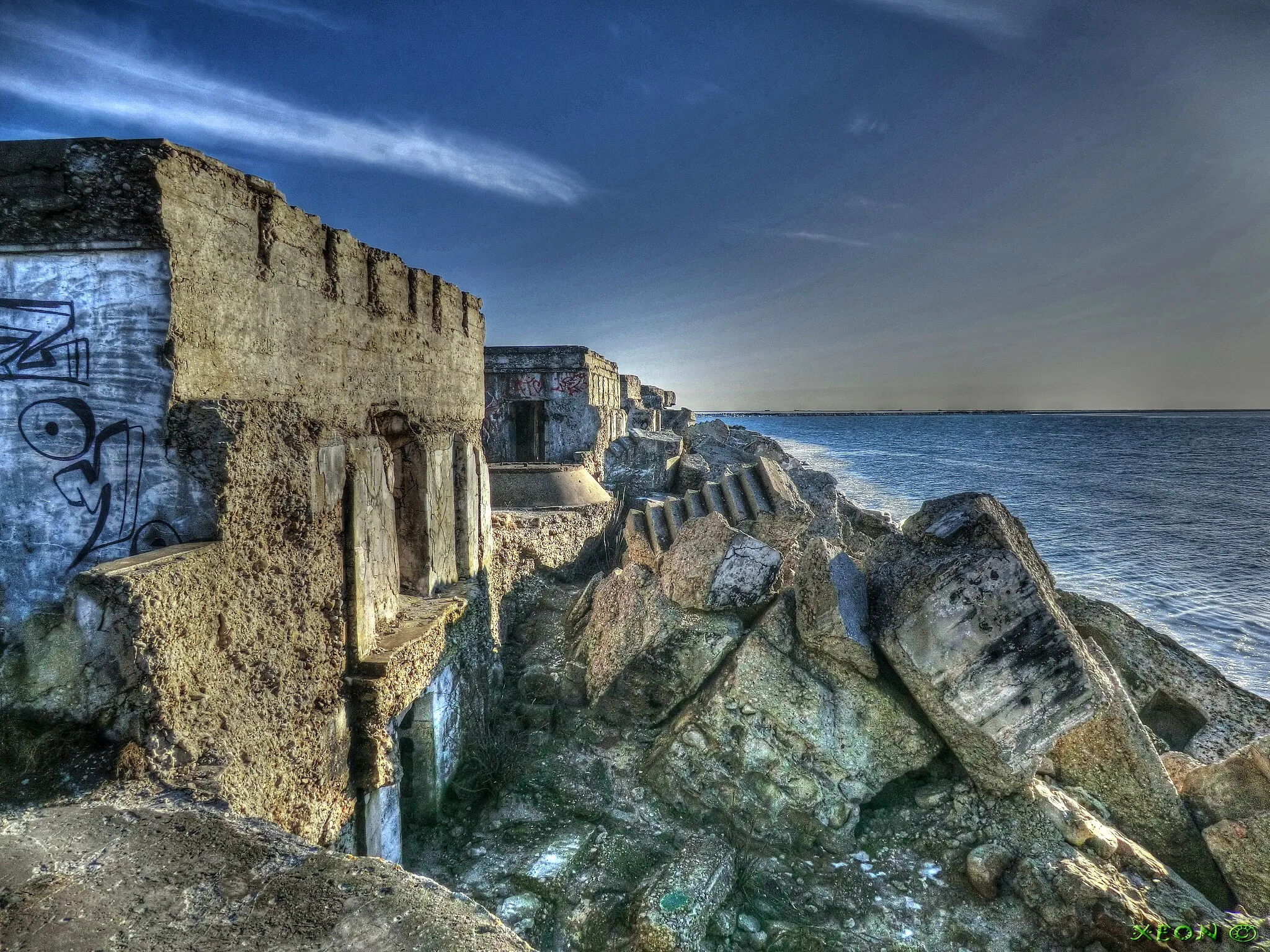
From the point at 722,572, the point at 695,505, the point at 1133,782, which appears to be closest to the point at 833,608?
the point at 722,572

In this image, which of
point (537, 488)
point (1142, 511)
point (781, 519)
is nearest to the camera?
point (781, 519)

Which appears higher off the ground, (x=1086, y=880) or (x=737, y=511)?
(x=737, y=511)

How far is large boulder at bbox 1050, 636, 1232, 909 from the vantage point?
4.38 m

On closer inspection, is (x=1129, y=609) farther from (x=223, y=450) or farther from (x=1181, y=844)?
(x=223, y=450)

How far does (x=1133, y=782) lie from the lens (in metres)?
4.56

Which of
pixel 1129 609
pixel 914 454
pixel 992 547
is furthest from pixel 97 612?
pixel 914 454

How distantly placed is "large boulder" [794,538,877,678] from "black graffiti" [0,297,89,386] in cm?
460

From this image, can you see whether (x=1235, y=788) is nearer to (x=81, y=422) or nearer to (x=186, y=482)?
(x=186, y=482)

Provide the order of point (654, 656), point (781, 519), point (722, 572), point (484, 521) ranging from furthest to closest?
point (781, 519) < point (484, 521) < point (722, 572) < point (654, 656)

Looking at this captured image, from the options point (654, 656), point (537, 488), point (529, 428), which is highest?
point (529, 428)

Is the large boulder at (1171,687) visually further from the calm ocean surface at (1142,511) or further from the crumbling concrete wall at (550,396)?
the crumbling concrete wall at (550,396)

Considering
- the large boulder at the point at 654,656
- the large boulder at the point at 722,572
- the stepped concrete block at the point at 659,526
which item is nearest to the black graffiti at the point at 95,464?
the large boulder at the point at 654,656

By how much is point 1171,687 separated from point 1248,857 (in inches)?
119

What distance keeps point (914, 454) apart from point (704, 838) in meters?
63.1
